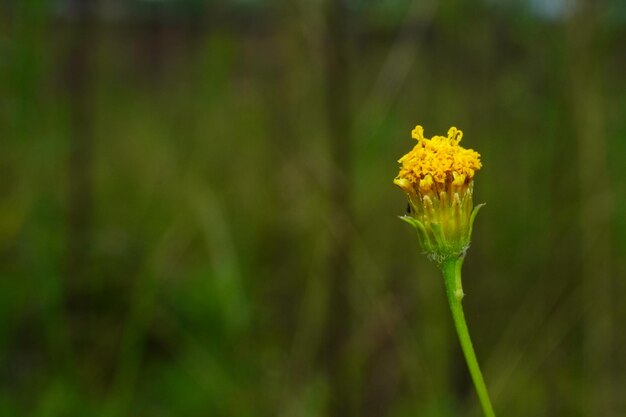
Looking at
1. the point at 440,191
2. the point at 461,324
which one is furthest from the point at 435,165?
the point at 461,324

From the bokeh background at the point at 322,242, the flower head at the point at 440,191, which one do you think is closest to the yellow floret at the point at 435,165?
the flower head at the point at 440,191

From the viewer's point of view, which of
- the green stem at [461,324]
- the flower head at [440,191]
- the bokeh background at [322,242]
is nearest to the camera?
the green stem at [461,324]

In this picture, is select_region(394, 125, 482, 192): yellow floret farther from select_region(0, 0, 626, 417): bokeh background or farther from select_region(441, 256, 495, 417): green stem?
select_region(0, 0, 626, 417): bokeh background

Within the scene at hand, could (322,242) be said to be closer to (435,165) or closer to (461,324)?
(435,165)

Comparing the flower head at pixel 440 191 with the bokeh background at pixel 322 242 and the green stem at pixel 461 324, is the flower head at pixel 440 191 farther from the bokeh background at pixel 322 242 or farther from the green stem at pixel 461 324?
the bokeh background at pixel 322 242

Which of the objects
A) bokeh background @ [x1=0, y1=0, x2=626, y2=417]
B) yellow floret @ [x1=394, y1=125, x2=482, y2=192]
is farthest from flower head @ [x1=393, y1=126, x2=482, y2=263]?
bokeh background @ [x1=0, y1=0, x2=626, y2=417]

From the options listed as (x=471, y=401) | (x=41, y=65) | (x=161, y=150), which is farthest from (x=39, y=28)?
(x=161, y=150)
